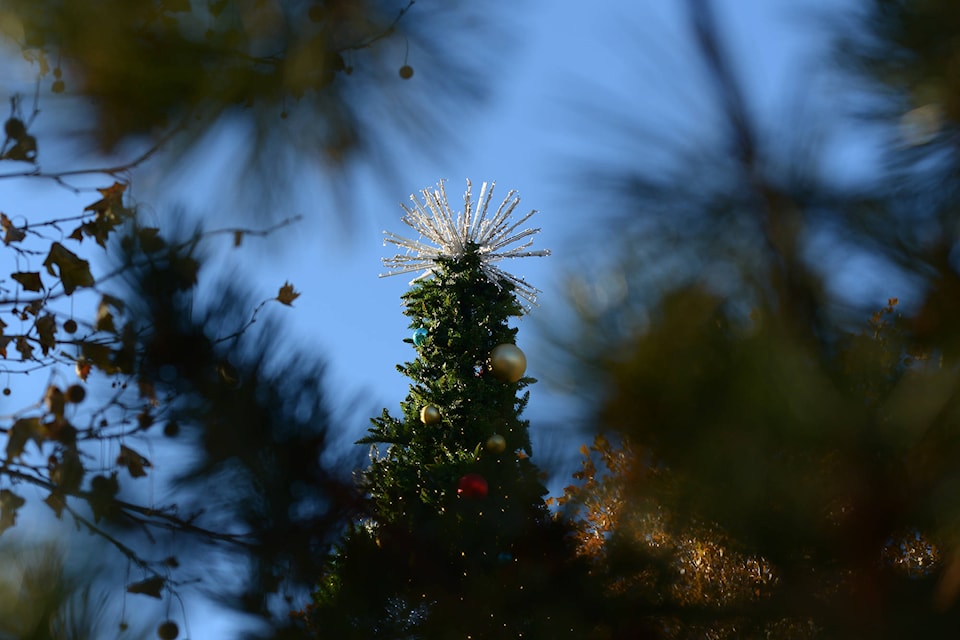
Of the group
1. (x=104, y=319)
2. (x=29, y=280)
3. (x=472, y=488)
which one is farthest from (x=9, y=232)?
(x=472, y=488)

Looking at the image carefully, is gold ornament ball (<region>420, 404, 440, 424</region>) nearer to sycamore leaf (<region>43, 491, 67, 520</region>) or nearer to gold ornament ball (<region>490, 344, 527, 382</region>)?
gold ornament ball (<region>490, 344, 527, 382</region>)

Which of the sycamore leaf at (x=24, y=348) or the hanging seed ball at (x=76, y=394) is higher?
the sycamore leaf at (x=24, y=348)

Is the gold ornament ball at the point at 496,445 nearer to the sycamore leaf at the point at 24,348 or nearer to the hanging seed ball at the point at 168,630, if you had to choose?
the sycamore leaf at the point at 24,348

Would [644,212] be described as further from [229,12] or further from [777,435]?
[229,12]

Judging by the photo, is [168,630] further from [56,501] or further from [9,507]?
[9,507]

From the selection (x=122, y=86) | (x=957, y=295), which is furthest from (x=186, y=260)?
(x=957, y=295)

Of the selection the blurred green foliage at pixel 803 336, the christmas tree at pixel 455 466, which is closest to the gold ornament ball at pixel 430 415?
the christmas tree at pixel 455 466
